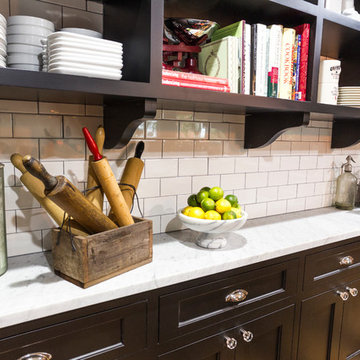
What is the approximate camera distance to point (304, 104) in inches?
58.2

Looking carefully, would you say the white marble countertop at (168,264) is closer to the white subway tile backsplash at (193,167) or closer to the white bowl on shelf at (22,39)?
the white subway tile backsplash at (193,167)

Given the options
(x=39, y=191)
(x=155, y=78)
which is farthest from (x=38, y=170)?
(x=155, y=78)

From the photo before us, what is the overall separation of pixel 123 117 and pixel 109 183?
0.27 m

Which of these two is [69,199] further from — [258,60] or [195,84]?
[258,60]

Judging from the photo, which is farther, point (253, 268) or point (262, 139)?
point (262, 139)

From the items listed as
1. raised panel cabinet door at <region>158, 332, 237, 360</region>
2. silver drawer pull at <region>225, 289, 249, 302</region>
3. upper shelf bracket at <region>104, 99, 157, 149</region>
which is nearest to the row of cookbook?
upper shelf bracket at <region>104, 99, 157, 149</region>

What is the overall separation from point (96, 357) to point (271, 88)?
119 centimetres

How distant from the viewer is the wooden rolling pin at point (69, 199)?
2.75ft

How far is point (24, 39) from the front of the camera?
1.01 meters

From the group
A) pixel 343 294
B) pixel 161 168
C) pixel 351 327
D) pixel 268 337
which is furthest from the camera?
pixel 351 327

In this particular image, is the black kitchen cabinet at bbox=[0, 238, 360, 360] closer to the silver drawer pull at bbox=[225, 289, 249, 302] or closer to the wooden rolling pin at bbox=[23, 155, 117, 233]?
the silver drawer pull at bbox=[225, 289, 249, 302]

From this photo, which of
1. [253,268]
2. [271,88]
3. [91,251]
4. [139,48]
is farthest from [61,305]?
[271,88]

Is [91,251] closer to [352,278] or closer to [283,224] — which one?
[283,224]

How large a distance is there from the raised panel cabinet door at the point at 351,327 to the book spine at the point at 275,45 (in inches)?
45.2
